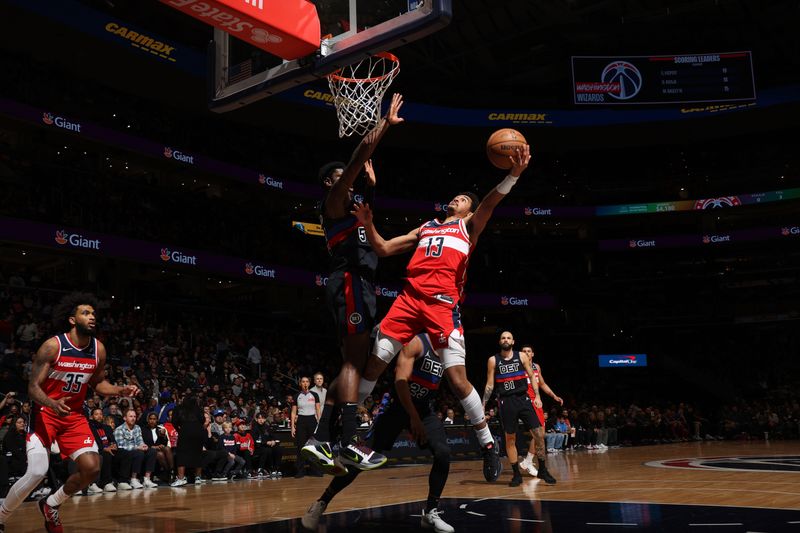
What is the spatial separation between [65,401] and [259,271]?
62.8 ft

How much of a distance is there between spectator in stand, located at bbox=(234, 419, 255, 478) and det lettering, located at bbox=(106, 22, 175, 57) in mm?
11943

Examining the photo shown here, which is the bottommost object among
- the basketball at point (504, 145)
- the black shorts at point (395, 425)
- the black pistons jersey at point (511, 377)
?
the black shorts at point (395, 425)

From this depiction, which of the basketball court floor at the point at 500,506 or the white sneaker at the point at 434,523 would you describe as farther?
the basketball court floor at the point at 500,506

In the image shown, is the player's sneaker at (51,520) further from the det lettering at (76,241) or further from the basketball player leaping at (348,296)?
the det lettering at (76,241)

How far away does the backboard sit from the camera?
6.13 m

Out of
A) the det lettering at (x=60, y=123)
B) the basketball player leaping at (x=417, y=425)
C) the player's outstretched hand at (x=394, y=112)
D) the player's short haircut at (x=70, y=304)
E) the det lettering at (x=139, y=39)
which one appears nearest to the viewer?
the player's outstretched hand at (x=394, y=112)

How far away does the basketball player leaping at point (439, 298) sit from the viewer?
18.1 feet

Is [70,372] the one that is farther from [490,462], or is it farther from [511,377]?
[511,377]

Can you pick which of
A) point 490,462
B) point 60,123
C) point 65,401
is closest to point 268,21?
point 65,401

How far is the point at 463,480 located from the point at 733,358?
85.5 feet

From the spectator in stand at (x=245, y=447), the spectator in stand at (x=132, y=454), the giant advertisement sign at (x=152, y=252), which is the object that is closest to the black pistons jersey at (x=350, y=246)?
the spectator in stand at (x=132, y=454)

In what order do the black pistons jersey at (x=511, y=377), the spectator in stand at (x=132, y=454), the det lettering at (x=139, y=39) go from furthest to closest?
the det lettering at (x=139, y=39), the spectator in stand at (x=132, y=454), the black pistons jersey at (x=511, y=377)

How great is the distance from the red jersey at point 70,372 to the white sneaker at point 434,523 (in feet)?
10.5

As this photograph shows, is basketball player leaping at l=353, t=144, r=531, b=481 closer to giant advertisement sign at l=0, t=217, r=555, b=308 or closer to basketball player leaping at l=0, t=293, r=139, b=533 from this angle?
basketball player leaping at l=0, t=293, r=139, b=533
